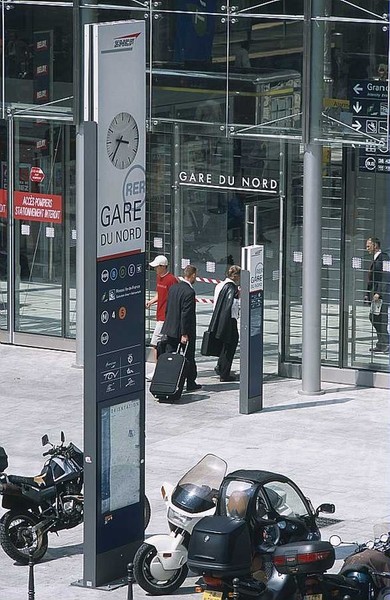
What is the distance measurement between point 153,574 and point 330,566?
6.57 ft

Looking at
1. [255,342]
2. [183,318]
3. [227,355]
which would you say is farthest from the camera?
[227,355]

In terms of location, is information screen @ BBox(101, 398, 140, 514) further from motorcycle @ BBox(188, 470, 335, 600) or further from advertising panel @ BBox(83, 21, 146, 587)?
motorcycle @ BBox(188, 470, 335, 600)

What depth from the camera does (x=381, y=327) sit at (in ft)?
67.5

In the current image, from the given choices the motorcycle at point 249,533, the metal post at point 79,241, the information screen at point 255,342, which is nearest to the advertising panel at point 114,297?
the motorcycle at point 249,533

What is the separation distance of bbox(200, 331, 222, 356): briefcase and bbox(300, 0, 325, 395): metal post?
1.26 m

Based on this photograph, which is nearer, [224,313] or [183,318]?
[183,318]

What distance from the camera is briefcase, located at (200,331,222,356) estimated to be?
67.5ft

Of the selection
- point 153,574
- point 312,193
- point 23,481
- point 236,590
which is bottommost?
point 153,574

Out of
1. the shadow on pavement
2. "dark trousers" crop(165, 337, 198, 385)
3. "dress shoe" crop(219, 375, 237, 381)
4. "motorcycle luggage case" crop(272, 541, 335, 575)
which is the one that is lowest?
the shadow on pavement

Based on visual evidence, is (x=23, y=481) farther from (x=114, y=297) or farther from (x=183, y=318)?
(x=183, y=318)

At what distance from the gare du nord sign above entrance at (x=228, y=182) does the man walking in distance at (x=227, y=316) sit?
44.8 inches

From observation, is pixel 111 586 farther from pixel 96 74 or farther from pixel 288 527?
pixel 96 74

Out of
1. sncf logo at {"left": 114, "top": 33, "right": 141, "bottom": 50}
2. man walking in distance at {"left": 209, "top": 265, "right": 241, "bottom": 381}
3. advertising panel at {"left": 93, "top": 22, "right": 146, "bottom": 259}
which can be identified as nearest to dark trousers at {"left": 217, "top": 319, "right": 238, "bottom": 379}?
man walking in distance at {"left": 209, "top": 265, "right": 241, "bottom": 381}

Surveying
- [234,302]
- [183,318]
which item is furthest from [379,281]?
[183,318]
